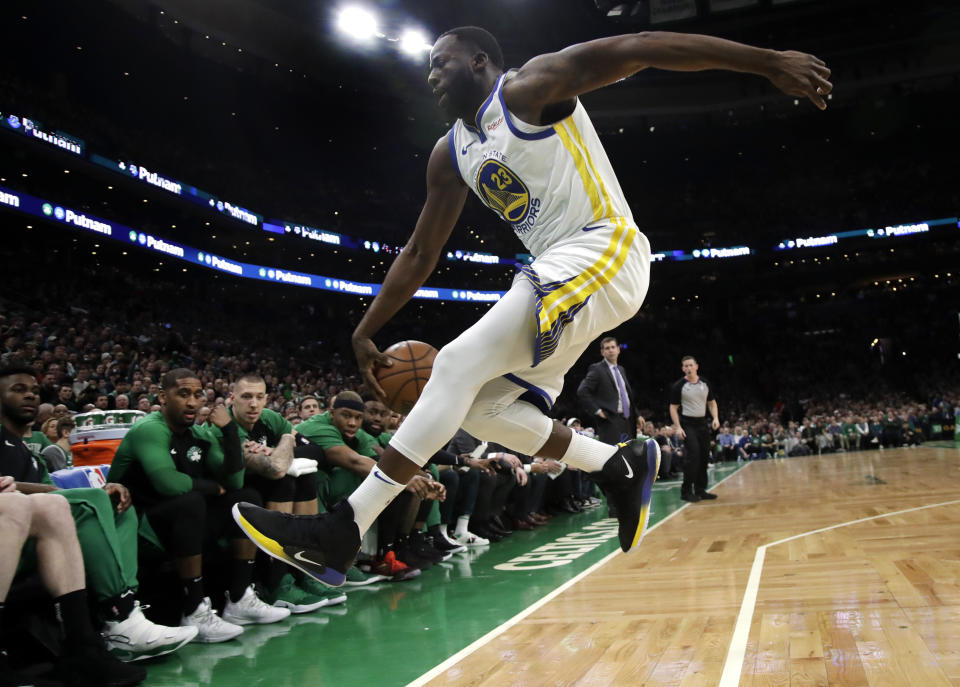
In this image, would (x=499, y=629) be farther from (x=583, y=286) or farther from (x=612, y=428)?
(x=612, y=428)

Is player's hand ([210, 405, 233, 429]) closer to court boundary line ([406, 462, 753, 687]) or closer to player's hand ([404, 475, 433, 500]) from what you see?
player's hand ([404, 475, 433, 500])

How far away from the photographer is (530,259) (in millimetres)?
8680

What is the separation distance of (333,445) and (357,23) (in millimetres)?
18853

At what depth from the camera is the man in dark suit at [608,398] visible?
7.16 meters

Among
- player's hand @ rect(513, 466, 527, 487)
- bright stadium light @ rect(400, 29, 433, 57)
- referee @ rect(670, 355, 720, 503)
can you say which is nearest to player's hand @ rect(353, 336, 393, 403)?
player's hand @ rect(513, 466, 527, 487)

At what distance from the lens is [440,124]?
91.2 ft

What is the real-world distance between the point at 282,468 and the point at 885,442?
1985 centimetres

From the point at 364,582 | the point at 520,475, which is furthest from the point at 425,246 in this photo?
the point at 520,475

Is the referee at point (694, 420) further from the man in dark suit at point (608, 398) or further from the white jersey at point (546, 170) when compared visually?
the white jersey at point (546, 170)

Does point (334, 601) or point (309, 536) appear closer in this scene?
point (309, 536)

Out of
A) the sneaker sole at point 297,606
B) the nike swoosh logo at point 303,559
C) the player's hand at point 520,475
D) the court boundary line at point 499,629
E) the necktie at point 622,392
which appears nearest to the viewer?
the nike swoosh logo at point 303,559

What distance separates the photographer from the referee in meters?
8.73

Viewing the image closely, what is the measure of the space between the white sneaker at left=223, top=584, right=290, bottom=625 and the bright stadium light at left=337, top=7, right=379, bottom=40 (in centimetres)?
1964

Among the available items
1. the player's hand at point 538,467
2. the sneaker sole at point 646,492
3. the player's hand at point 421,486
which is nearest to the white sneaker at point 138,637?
the player's hand at point 421,486
